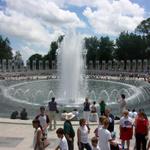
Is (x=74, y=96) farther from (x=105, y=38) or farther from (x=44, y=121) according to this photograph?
(x=105, y=38)

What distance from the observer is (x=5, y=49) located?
15200 centimetres

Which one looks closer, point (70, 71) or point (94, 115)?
point (94, 115)

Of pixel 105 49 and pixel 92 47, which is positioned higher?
pixel 92 47

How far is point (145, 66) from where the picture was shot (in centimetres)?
10862

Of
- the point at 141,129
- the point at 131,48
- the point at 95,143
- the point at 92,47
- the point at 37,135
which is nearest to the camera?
the point at 95,143

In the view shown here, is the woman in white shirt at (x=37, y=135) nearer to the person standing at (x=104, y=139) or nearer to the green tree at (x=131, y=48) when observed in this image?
the person standing at (x=104, y=139)

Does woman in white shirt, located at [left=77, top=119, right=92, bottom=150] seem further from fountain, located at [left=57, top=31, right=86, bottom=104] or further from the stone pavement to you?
fountain, located at [left=57, top=31, right=86, bottom=104]

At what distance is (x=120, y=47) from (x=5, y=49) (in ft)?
146

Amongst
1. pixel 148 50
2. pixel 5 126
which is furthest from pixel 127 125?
pixel 148 50

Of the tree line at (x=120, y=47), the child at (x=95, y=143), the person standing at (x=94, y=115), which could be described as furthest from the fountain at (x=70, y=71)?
the tree line at (x=120, y=47)

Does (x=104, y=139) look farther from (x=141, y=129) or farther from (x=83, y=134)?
(x=141, y=129)

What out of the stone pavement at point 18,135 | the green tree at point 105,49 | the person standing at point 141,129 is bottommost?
the stone pavement at point 18,135

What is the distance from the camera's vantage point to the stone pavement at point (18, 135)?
14383 millimetres

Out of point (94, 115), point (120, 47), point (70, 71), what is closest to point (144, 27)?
point (120, 47)
